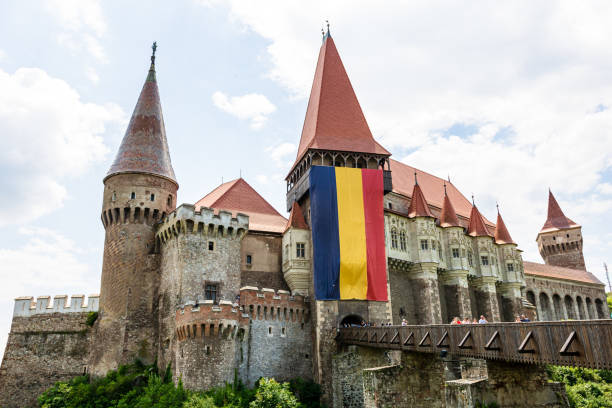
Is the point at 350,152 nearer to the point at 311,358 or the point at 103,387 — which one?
the point at 311,358

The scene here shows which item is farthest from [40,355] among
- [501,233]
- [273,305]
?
[501,233]

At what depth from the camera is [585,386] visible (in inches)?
1267

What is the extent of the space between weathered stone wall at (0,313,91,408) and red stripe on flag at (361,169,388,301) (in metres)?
17.5

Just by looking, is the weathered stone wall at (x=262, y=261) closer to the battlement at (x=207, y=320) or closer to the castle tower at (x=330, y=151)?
the castle tower at (x=330, y=151)

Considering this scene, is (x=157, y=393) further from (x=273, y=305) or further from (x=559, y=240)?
(x=559, y=240)

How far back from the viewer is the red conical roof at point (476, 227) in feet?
131

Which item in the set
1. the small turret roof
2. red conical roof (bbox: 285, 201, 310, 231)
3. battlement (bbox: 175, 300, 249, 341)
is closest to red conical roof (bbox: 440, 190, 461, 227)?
the small turret roof

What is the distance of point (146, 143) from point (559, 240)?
54706 millimetres

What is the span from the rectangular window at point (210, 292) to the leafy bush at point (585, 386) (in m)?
22.1

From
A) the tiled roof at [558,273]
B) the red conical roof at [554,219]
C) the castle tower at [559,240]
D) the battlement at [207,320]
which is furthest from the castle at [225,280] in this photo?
the red conical roof at [554,219]

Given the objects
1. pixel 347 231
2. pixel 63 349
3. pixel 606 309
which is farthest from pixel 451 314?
pixel 606 309

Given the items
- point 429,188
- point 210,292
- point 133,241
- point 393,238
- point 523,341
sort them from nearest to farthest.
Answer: point 523,341, point 210,292, point 133,241, point 393,238, point 429,188

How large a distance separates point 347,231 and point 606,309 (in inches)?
1687

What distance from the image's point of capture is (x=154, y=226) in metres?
30.2
